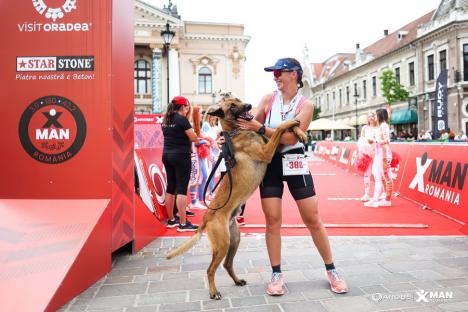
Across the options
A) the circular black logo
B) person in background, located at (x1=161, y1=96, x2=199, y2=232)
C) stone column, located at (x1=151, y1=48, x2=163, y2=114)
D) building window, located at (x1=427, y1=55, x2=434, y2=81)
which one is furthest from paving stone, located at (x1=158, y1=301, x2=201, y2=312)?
stone column, located at (x1=151, y1=48, x2=163, y2=114)

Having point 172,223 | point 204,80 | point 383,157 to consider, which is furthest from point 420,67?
point 172,223

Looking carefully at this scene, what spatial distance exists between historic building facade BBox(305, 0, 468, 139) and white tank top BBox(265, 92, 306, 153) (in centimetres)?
2856

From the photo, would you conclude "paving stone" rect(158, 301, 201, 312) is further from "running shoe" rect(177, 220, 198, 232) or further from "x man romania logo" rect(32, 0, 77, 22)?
"x man romania logo" rect(32, 0, 77, 22)

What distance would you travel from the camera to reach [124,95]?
4.40 meters

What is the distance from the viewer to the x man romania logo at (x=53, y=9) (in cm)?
394

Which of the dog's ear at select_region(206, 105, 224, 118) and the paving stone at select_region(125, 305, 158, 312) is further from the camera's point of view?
the dog's ear at select_region(206, 105, 224, 118)

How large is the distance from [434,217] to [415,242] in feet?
7.02

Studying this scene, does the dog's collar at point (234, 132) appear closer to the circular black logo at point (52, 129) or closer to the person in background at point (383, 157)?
the circular black logo at point (52, 129)

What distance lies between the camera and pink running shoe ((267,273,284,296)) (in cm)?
334

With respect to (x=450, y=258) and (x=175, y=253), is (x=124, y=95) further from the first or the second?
(x=450, y=258)

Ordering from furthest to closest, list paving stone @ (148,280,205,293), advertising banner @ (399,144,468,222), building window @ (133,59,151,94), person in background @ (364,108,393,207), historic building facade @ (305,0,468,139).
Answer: building window @ (133,59,151,94) → historic building facade @ (305,0,468,139) → person in background @ (364,108,393,207) → advertising banner @ (399,144,468,222) → paving stone @ (148,280,205,293)

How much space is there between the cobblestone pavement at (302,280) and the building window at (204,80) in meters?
49.6

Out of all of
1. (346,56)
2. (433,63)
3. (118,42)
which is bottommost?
(118,42)

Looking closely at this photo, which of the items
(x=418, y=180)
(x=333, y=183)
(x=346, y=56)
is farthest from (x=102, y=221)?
(x=346, y=56)
